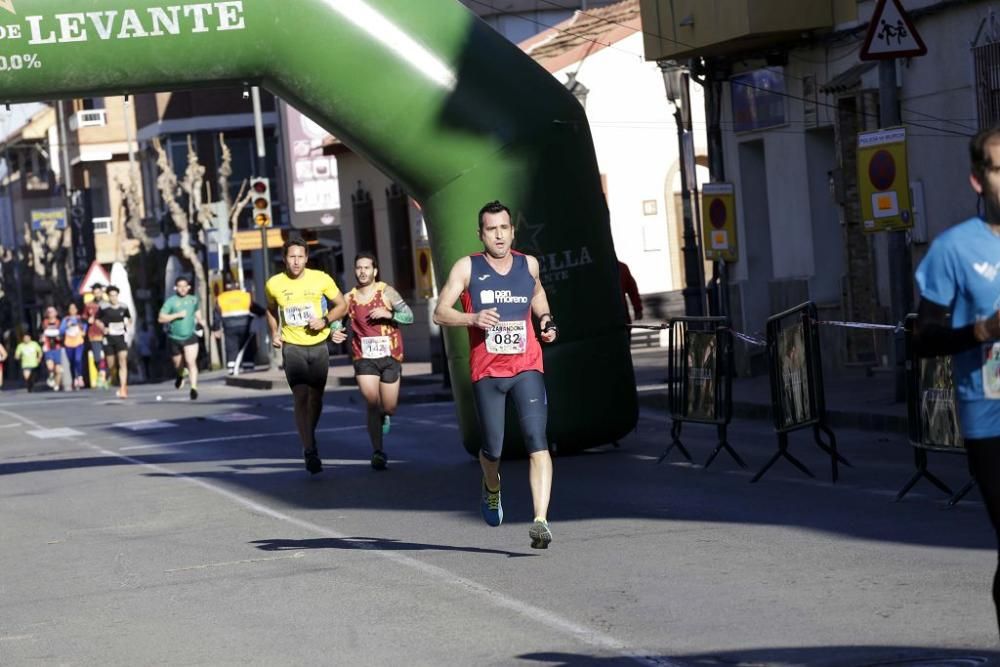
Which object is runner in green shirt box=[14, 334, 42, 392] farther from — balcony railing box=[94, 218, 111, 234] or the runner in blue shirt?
the runner in blue shirt

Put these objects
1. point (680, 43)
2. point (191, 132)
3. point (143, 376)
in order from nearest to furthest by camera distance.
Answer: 1. point (680, 43)
2. point (143, 376)
3. point (191, 132)

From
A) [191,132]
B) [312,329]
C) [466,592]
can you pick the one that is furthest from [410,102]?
[191,132]

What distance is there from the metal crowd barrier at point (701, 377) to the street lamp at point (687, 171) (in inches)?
349

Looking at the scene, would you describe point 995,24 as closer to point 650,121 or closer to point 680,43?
point 680,43

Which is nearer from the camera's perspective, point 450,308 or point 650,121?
point 450,308

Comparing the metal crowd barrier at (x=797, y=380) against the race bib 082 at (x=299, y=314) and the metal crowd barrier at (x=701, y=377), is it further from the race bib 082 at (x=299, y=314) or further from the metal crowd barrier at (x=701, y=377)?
the race bib 082 at (x=299, y=314)

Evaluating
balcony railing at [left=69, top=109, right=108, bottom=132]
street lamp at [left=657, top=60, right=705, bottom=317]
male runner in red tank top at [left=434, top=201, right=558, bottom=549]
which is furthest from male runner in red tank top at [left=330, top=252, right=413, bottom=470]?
balcony railing at [left=69, top=109, right=108, bottom=132]

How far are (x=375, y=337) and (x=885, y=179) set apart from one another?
14.8 ft

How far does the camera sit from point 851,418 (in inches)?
691

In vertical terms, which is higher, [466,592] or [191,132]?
[191,132]

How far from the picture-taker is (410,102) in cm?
1582

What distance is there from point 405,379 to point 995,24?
13695 millimetres

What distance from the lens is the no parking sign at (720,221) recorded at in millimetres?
23328

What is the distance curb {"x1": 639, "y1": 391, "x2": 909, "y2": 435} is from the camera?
1680 centimetres
